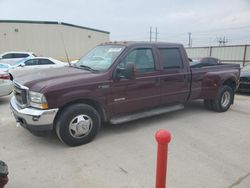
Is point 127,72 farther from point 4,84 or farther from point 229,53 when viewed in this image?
point 229,53

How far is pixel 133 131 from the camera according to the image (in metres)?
4.71

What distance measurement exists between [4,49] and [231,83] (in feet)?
94.4

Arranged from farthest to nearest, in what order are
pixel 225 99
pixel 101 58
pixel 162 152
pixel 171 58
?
1. pixel 225 99
2. pixel 171 58
3. pixel 101 58
4. pixel 162 152

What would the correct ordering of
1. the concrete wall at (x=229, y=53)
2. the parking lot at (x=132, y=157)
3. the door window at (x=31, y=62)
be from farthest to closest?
the concrete wall at (x=229, y=53)
the door window at (x=31, y=62)
the parking lot at (x=132, y=157)

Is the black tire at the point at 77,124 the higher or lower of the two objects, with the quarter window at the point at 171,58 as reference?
lower

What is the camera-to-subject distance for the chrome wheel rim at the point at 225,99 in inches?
248

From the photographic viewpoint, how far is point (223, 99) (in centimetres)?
637

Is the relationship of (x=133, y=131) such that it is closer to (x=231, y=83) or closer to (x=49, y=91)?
(x=49, y=91)

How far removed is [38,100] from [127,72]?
157cm

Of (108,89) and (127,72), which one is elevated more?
(127,72)

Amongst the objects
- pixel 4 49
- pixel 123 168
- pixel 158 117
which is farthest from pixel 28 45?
pixel 123 168

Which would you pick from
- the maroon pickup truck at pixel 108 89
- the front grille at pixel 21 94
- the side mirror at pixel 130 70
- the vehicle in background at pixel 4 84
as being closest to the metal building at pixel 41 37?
the vehicle in background at pixel 4 84

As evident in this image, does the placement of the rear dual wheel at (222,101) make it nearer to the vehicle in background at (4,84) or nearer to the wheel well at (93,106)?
the wheel well at (93,106)

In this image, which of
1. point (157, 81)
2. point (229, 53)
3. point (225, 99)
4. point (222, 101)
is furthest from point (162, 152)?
point (229, 53)
